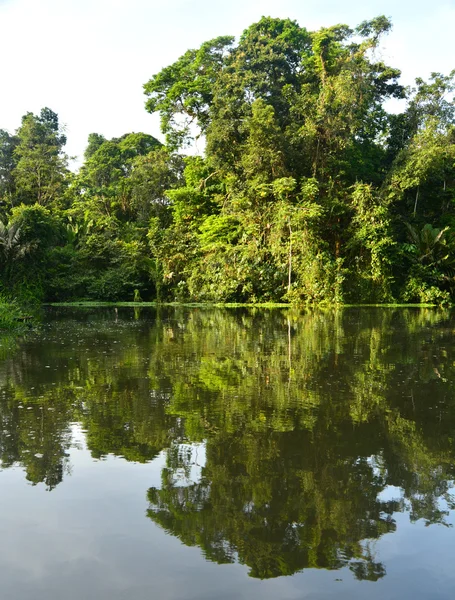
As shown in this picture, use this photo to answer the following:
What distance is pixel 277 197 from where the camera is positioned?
2269 centimetres

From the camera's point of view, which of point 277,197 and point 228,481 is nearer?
point 228,481

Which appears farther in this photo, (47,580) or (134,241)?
(134,241)

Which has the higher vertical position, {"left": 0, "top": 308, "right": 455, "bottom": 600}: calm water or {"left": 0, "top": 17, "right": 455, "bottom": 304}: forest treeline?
{"left": 0, "top": 17, "right": 455, "bottom": 304}: forest treeline

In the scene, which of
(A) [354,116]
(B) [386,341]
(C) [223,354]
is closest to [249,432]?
(C) [223,354]

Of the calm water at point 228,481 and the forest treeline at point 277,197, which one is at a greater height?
the forest treeline at point 277,197

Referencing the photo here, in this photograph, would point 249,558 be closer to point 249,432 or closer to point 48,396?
point 249,432

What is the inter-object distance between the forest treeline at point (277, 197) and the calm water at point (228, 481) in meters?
14.1

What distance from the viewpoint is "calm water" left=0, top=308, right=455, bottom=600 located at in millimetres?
2660

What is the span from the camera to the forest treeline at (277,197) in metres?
21.8

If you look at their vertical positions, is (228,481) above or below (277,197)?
below

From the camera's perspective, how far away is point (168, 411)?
219 inches

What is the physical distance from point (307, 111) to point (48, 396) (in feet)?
66.3

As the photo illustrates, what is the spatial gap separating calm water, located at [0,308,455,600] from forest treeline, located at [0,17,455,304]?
14.1 m

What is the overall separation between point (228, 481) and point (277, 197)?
19.7 metres
